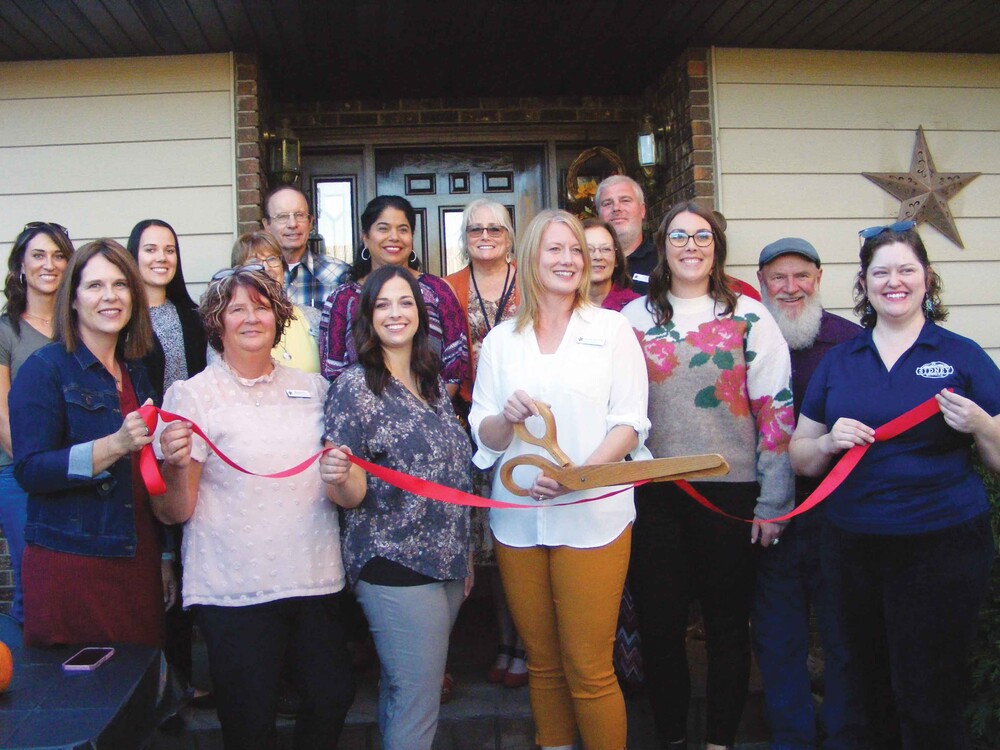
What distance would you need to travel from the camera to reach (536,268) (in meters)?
2.61

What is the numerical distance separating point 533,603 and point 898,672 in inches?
42.0

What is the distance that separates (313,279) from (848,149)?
317 cm

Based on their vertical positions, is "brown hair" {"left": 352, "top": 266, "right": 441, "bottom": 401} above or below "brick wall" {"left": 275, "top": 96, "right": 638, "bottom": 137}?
below

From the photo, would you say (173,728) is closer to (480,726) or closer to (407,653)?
(480,726)

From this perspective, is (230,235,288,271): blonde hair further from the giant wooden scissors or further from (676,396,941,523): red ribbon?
(676,396,941,523): red ribbon

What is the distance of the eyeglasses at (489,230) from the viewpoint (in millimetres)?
3258

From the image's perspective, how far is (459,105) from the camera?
528 cm

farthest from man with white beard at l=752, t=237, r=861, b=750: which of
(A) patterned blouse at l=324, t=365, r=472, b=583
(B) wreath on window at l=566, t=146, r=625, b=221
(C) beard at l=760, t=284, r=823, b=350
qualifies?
(B) wreath on window at l=566, t=146, r=625, b=221

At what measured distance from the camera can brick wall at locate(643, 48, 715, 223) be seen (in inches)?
184

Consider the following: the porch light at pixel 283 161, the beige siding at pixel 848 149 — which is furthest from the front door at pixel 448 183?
the beige siding at pixel 848 149

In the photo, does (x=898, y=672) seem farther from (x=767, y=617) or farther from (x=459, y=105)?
(x=459, y=105)

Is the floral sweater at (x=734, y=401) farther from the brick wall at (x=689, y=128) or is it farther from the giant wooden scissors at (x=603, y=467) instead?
the brick wall at (x=689, y=128)

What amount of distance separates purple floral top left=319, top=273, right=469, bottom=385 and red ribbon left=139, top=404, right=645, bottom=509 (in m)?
0.70

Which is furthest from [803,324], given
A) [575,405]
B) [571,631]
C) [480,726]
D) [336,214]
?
[336,214]
